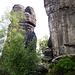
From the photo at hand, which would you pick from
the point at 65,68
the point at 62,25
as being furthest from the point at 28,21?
the point at 65,68

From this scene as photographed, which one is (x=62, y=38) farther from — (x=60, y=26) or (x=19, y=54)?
(x=19, y=54)

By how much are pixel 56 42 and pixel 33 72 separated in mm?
4778

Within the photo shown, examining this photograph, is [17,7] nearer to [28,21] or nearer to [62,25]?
[28,21]

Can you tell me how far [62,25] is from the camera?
A: 20.1 meters

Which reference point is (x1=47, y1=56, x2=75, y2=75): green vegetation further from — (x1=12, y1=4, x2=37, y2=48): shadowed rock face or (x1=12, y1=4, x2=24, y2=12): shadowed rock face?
(x1=12, y1=4, x2=24, y2=12): shadowed rock face

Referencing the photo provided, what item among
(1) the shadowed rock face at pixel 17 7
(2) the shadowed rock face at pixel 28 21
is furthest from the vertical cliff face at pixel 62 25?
(1) the shadowed rock face at pixel 17 7

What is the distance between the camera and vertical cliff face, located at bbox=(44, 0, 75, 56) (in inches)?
766

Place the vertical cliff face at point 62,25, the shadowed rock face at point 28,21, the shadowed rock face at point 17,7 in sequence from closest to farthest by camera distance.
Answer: the vertical cliff face at point 62,25, the shadowed rock face at point 28,21, the shadowed rock face at point 17,7

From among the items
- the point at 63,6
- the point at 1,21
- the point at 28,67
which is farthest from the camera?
the point at 1,21

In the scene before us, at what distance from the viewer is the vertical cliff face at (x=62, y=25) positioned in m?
19.5

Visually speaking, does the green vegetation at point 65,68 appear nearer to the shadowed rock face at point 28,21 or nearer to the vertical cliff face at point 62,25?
the vertical cliff face at point 62,25

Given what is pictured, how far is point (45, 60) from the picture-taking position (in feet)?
68.1


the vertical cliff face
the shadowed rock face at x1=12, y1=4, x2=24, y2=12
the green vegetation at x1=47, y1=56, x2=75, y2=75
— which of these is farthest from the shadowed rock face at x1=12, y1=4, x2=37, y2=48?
the green vegetation at x1=47, y1=56, x2=75, y2=75

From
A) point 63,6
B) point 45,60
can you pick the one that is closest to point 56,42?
point 45,60
